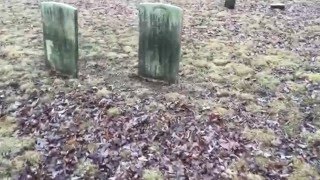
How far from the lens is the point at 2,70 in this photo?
6328 mm

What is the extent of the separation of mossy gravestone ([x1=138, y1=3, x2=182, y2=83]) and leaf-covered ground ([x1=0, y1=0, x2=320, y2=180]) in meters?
0.25

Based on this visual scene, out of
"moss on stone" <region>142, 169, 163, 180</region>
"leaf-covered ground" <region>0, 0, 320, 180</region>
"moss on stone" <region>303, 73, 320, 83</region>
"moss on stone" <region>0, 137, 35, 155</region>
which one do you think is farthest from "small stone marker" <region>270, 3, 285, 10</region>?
"moss on stone" <region>0, 137, 35, 155</region>

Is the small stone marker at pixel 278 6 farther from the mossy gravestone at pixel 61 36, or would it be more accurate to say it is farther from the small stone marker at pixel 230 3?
the mossy gravestone at pixel 61 36

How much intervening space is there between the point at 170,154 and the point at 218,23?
570 centimetres

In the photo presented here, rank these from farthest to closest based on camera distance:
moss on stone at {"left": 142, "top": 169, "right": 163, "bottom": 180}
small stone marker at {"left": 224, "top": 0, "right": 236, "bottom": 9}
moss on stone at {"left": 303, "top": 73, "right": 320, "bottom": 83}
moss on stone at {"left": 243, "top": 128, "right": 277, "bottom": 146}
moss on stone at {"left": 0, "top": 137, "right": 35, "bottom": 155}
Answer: small stone marker at {"left": 224, "top": 0, "right": 236, "bottom": 9} → moss on stone at {"left": 303, "top": 73, "right": 320, "bottom": 83} → moss on stone at {"left": 243, "top": 128, "right": 277, "bottom": 146} → moss on stone at {"left": 0, "top": 137, "right": 35, "bottom": 155} → moss on stone at {"left": 142, "top": 169, "right": 163, "bottom": 180}

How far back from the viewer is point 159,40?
5.60 m

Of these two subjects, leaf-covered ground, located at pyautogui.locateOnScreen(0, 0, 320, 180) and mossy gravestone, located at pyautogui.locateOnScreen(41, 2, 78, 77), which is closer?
leaf-covered ground, located at pyautogui.locateOnScreen(0, 0, 320, 180)

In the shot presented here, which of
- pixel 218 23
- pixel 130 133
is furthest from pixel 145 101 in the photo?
pixel 218 23

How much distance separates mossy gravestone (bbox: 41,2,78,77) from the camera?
18.1 feet

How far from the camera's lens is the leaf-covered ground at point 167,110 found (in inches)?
161

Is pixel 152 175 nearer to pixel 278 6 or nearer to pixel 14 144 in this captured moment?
pixel 14 144

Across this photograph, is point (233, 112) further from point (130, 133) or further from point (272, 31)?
point (272, 31)

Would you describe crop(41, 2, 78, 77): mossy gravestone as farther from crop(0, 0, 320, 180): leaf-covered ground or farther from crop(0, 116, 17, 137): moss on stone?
crop(0, 116, 17, 137): moss on stone

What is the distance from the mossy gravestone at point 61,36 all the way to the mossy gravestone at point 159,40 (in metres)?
1.03
